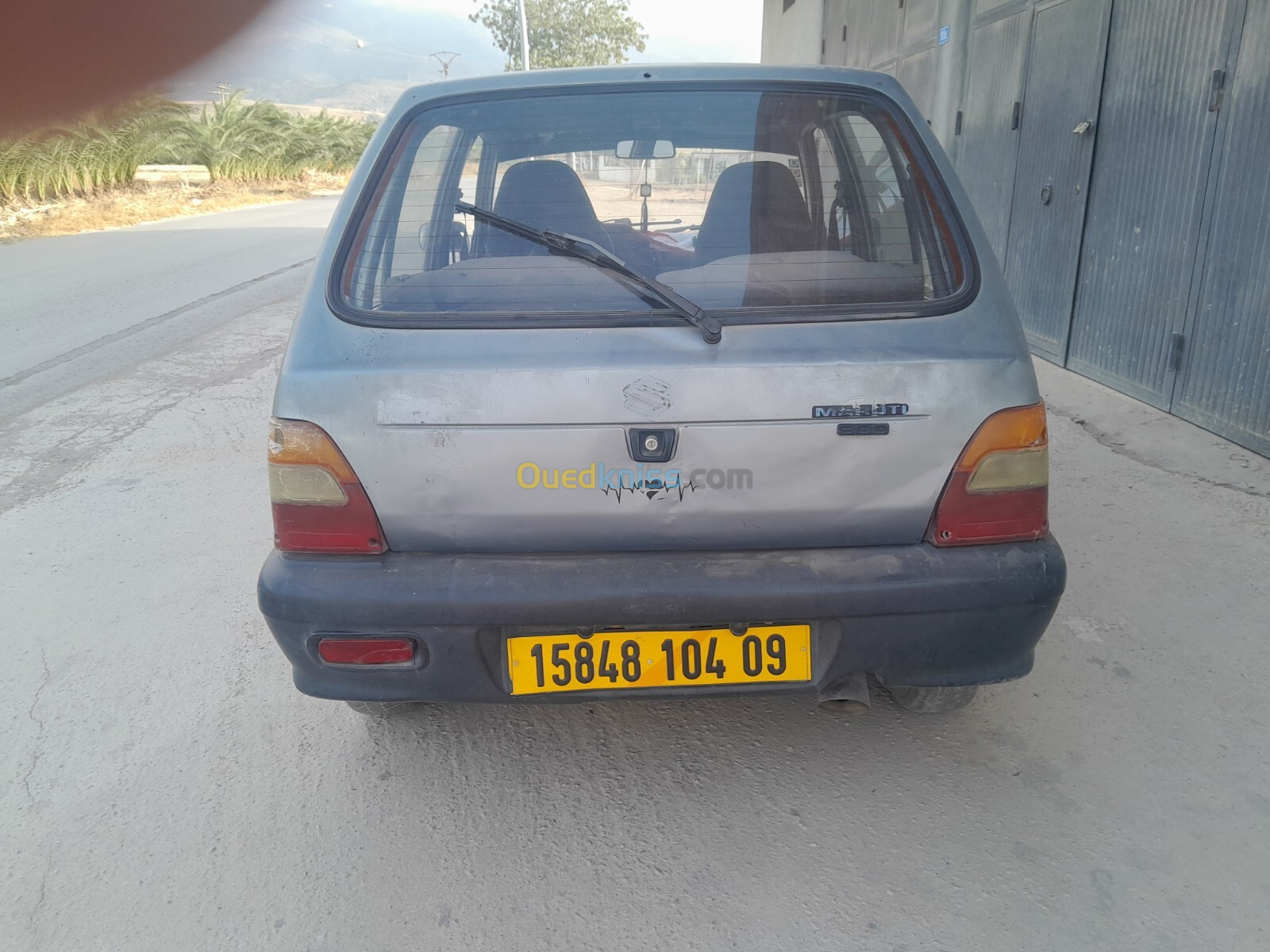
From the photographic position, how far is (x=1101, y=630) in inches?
117

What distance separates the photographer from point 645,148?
2.32 m

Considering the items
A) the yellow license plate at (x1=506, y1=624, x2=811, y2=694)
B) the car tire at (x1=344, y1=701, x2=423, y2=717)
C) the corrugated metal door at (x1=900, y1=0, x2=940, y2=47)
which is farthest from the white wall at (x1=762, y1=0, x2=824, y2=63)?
the yellow license plate at (x1=506, y1=624, x2=811, y2=694)

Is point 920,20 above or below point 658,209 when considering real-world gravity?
above

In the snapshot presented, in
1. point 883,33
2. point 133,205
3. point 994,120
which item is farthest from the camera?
point 133,205

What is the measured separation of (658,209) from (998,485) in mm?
1082

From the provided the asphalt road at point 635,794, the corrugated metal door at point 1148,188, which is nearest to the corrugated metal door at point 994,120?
the corrugated metal door at point 1148,188

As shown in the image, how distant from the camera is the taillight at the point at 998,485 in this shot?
1982 mm

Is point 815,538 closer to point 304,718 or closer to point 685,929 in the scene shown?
point 685,929

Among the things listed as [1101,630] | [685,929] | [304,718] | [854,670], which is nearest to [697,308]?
[854,670]

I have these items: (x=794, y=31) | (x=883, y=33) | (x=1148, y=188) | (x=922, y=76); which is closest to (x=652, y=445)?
(x=1148, y=188)

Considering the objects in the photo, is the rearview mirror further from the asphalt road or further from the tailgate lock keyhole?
the asphalt road

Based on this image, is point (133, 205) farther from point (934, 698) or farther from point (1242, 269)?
point (934, 698)

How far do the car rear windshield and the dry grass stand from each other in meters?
10.5

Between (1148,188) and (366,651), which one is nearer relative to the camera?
(366,651)
